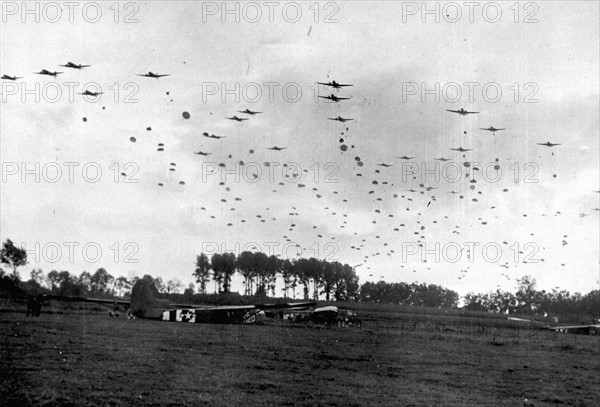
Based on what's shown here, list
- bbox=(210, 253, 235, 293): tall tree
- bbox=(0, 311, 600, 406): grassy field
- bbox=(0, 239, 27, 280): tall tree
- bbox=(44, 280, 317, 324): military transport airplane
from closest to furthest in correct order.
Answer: bbox=(0, 311, 600, 406): grassy field
bbox=(44, 280, 317, 324): military transport airplane
bbox=(0, 239, 27, 280): tall tree
bbox=(210, 253, 235, 293): tall tree

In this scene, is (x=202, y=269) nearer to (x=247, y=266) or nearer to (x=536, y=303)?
(x=247, y=266)

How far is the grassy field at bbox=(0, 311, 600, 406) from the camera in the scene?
13836mm

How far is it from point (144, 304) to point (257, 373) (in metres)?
30.5

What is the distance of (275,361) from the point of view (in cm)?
2094

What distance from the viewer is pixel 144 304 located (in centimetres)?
4600

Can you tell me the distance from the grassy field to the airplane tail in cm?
1596

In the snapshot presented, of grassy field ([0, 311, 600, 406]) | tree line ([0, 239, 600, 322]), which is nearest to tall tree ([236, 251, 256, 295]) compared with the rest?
tree line ([0, 239, 600, 322])

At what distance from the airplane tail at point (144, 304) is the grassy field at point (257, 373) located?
52.4 ft

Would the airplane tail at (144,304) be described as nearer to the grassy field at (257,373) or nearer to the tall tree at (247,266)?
the grassy field at (257,373)

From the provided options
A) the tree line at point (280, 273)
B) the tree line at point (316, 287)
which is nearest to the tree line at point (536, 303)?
the tree line at point (316, 287)

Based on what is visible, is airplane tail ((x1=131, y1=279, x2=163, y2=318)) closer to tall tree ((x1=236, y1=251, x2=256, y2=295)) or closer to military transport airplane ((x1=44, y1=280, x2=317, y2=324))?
military transport airplane ((x1=44, y1=280, x2=317, y2=324))

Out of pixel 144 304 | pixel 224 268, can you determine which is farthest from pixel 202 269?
pixel 144 304

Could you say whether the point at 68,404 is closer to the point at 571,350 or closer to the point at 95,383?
the point at 95,383

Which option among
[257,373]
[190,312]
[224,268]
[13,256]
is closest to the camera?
[257,373]
